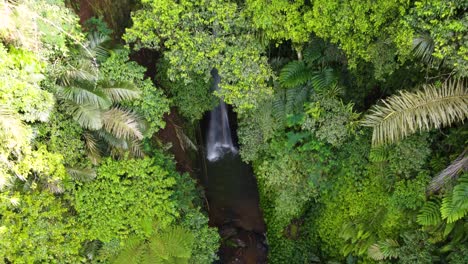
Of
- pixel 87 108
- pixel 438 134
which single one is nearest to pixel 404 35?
pixel 438 134

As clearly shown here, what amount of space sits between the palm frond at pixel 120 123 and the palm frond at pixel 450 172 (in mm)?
5397

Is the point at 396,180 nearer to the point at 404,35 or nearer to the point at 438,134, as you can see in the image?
the point at 438,134

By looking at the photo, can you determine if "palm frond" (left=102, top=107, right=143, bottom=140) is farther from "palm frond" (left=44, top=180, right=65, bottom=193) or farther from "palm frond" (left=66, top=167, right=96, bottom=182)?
"palm frond" (left=44, top=180, right=65, bottom=193)

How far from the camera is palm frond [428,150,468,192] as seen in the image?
524 centimetres

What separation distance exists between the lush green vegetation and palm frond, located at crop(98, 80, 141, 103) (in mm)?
22

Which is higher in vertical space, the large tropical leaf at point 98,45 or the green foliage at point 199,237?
the large tropical leaf at point 98,45

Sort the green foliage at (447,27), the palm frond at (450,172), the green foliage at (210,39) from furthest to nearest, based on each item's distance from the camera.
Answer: the green foliage at (210,39) → the palm frond at (450,172) → the green foliage at (447,27)

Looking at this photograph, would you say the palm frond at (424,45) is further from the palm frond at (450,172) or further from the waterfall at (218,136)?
the waterfall at (218,136)

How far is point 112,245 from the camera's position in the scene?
6.55 meters

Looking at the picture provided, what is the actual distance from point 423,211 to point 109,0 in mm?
7751

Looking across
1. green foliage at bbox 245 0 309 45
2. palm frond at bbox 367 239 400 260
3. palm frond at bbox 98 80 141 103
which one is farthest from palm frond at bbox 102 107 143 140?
palm frond at bbox 367 239 400 260

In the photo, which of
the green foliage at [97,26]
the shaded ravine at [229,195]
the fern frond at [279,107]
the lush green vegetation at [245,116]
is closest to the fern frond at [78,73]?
the lush green vegetation at [245,116]

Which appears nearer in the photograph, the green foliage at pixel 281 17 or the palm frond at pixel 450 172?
the palm frond at pixel 450 172

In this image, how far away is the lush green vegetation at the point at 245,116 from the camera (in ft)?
16.4
